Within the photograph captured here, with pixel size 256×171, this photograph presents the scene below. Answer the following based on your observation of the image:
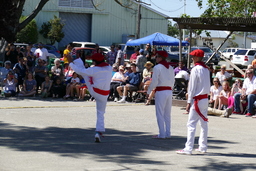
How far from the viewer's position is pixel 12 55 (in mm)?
22562

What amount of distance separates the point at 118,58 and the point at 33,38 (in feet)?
89.5

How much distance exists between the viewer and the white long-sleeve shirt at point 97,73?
10.4 m

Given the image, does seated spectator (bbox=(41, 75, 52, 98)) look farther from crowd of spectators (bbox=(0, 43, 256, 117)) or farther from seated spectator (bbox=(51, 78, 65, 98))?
seated spectator (bbox=(51, 78, 65, 98))

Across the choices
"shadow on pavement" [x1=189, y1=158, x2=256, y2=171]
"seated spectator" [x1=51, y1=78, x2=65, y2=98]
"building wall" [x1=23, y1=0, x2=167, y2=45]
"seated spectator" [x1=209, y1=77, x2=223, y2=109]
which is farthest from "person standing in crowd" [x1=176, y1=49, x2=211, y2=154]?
"building wall" [x1=23, y1=0, x2=167, y2=45]

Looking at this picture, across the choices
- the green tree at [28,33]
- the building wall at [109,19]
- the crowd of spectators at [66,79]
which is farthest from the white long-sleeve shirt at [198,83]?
the building wall at [109,19]

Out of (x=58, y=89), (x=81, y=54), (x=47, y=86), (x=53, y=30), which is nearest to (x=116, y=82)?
(x=58, y=89)

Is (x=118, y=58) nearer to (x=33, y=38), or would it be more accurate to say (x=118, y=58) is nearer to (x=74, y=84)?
(x=74, y=84)

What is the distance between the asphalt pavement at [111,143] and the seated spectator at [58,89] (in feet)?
12.1

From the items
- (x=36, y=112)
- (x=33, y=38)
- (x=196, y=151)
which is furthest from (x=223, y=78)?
(x=33, y=38)

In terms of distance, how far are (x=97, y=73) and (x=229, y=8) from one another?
50.4 ft

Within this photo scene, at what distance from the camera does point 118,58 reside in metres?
23.9

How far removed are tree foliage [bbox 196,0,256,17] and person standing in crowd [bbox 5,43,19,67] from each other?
29.7ft

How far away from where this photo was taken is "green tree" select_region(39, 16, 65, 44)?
1959 inches

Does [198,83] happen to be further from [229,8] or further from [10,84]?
[229,8]
